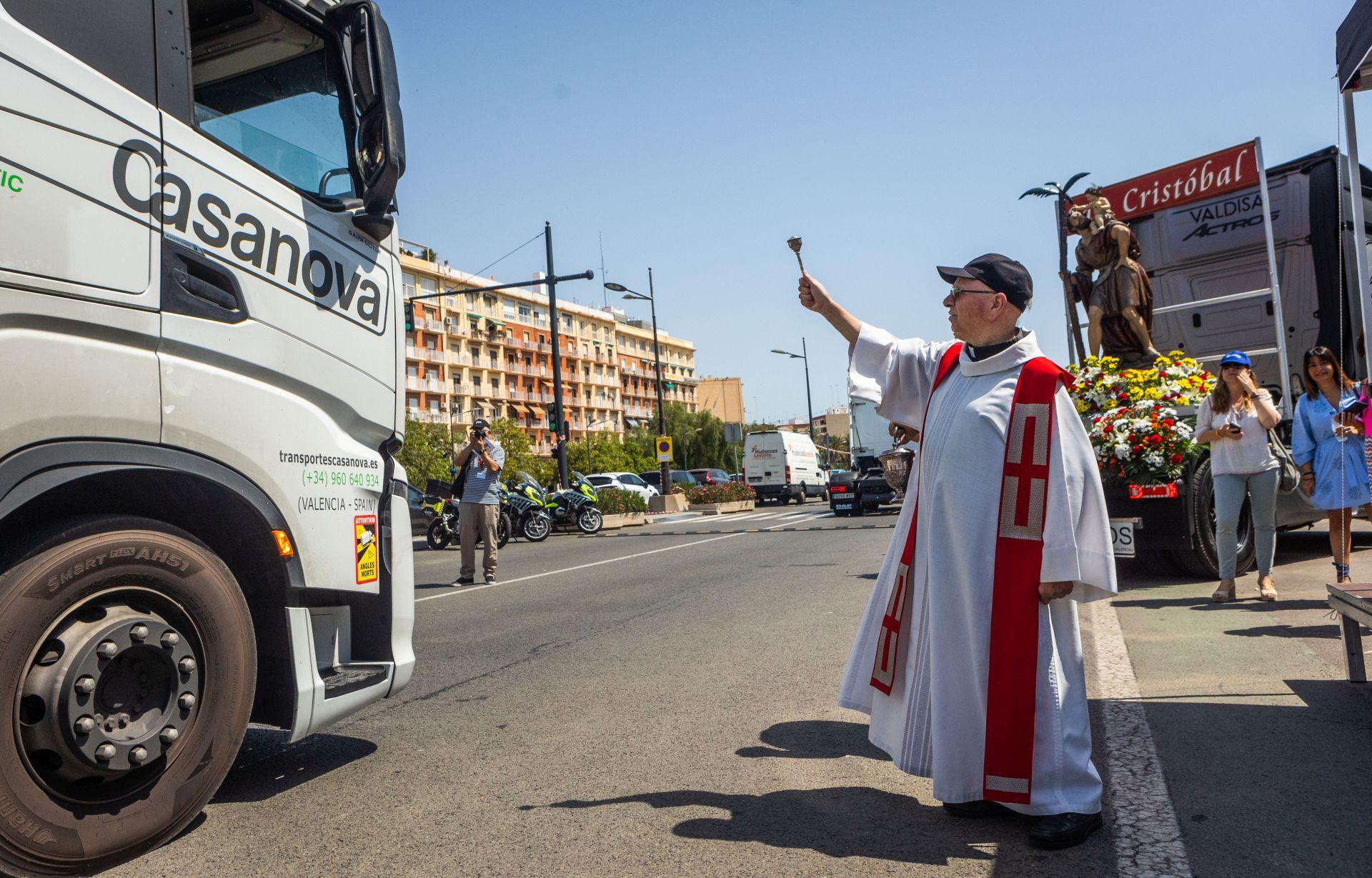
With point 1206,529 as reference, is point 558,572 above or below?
below

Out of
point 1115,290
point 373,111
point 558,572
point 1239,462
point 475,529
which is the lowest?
point 558,572

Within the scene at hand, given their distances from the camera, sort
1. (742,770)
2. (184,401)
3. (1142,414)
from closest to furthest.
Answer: (184,401) < (742,770) < (1142,414)

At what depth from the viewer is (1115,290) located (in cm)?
954

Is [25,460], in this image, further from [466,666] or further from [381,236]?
[466,666]

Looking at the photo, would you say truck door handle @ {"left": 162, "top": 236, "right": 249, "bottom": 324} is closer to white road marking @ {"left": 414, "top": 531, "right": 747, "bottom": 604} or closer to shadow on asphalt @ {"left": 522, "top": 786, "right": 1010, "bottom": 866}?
shadow on asphalt @ {"left": 522, "top": 786, "right": 1010, "bottom": 866}

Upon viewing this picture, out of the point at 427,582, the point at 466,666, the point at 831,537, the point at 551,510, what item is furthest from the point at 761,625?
the point at 551,510

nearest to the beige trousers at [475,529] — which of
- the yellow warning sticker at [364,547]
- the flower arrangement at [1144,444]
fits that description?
the flower arrangement at [1144,444]

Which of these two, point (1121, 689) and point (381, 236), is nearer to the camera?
point (381, 236)

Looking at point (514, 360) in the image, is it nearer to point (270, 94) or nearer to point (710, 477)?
point (710, 477)

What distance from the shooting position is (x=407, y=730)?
15.2 feet

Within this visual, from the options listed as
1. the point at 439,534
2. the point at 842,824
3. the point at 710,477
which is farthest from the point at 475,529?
the point at 710,477

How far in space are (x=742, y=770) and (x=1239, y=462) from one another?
197 inches

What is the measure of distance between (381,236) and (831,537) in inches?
551

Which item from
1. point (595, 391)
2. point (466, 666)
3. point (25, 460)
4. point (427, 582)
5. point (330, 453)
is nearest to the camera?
point (25, 460)
